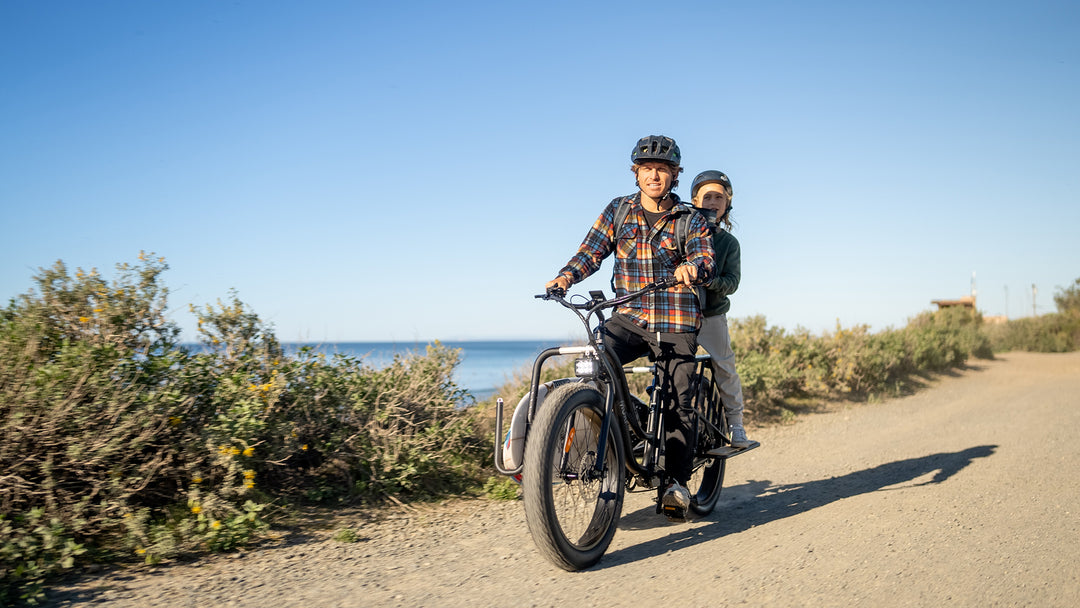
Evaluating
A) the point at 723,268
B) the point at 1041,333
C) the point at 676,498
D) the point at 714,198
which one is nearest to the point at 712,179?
the point at 714,198

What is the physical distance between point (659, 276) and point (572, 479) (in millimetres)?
1400

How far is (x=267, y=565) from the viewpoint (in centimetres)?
366

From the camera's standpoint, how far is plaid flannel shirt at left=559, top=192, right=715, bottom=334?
13.9ft

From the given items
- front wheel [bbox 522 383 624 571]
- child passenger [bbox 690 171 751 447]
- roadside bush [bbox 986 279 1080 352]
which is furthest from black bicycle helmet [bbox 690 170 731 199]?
roadside bush [bbox 986 279 1080 352]

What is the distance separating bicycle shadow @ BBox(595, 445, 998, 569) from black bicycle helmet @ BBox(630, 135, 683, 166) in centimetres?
A: 227

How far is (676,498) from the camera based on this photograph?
4.15 m

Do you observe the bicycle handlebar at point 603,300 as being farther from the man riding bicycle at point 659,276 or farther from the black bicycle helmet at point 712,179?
the black bicycle helmet at point 712,179

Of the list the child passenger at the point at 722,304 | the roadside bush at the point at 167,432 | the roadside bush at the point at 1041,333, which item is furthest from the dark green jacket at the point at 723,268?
the roadside bush at the point at 1041,333

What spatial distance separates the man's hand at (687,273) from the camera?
3.74 meters

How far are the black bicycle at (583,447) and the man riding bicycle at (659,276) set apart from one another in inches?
4.0

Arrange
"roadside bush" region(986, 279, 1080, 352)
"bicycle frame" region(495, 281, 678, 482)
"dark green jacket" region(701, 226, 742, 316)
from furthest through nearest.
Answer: "roadside bush" region(986, 279, 1080, 352)
"dark green jacket" region(701, 226, 742, 316)
"bicycle frame" region(495, 281, 678, 482)

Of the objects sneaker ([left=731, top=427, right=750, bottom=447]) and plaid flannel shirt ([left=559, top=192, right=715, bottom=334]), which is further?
sneaker ([left=731, top=427, right=750, bottom=447])

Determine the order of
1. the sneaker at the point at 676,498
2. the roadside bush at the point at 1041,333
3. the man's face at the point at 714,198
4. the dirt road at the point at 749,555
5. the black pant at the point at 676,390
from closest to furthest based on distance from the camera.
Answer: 1. the dirt road at the point at 749,555
2. the sneaker at the point at 676,498
3. the black pant at the point at 676,390
4. the man's face at the point at 714,198
5. the roadside bush at the point at 1041,333

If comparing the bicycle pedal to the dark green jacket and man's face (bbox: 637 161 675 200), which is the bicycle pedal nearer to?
the dark green jacket
